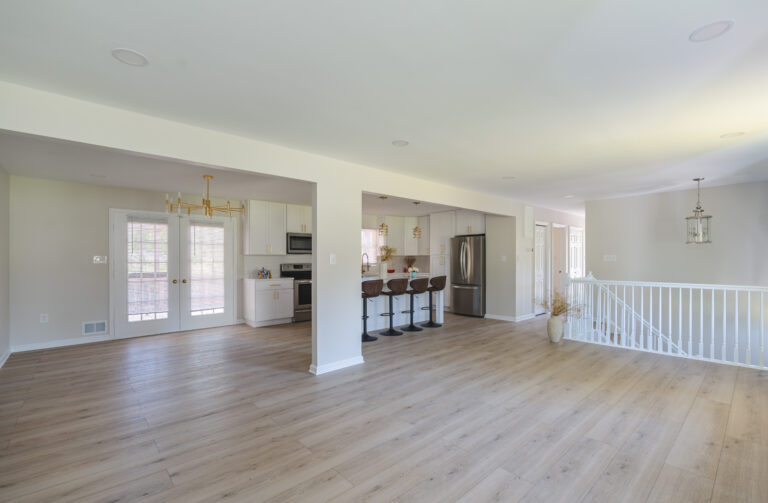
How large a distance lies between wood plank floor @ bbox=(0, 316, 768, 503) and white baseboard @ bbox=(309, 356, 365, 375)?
0.09 m

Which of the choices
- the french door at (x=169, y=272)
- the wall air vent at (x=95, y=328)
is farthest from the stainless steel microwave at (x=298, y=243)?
the wall air vent at (x=95, y=328)

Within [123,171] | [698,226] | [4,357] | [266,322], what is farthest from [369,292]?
[698,226]

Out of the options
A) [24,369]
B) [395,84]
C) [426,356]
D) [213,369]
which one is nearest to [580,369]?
[426,356]

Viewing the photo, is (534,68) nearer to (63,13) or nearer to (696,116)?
(696,116)

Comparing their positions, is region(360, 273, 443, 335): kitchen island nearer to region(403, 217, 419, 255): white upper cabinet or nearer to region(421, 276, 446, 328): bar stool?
region(421, 276, 446, 328): bar stool

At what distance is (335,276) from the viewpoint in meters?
4.09

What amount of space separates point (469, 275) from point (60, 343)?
22.6 feet

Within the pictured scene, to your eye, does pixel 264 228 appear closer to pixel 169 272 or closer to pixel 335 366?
pixel 169 272

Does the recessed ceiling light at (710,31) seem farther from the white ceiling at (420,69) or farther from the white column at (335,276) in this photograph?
the white column at (335,276)

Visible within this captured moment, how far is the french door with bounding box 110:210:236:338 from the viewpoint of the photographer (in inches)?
217

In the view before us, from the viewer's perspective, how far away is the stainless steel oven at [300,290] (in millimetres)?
6902

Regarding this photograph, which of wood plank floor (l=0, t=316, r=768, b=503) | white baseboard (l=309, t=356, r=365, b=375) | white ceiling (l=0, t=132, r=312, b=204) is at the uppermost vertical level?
white ceiling (l=0, t=132, r=312, b=204)

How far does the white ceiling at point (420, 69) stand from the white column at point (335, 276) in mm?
730

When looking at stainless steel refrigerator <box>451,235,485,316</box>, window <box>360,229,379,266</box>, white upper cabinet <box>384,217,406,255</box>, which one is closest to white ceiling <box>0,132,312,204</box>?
→ window <box>360,229,379,266</box>
